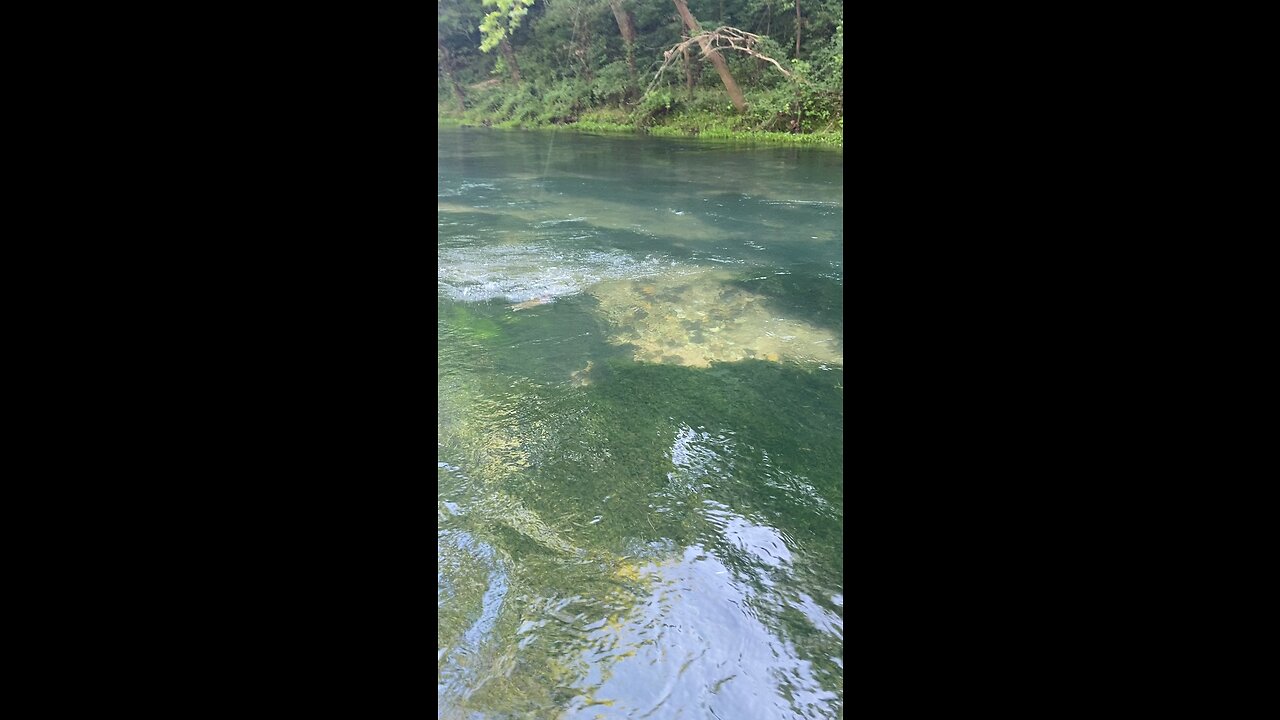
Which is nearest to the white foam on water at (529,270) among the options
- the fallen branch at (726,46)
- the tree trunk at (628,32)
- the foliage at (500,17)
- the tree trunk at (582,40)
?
the fallen branch at (726,46)

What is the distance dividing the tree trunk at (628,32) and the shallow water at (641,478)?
34.8ft

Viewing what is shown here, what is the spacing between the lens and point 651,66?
15469mm

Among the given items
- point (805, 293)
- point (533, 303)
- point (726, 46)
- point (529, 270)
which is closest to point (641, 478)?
point (533, 303)

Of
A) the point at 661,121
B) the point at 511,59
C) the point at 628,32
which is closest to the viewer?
the point at 661,121

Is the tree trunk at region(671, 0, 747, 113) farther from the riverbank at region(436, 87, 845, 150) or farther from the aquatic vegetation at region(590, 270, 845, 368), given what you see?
Answer: the aquatic vegetation at region(590, 270, 845, 368)

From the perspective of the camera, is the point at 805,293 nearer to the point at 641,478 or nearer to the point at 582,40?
the point at 641,478

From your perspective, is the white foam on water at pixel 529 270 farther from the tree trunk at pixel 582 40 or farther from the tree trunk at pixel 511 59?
the tree trunk at pixel 511 59

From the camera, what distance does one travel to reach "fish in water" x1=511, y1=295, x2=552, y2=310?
14.9 ft

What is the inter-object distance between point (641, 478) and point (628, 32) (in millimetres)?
14705

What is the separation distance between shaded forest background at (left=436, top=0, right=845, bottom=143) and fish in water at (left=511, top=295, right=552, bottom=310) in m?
7.13

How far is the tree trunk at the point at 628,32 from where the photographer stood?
15.8 m
